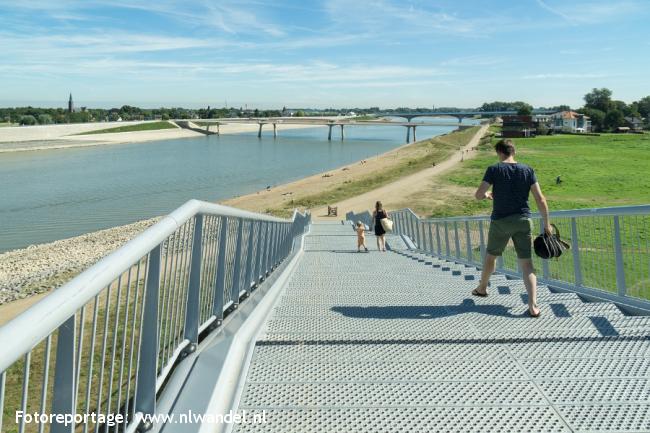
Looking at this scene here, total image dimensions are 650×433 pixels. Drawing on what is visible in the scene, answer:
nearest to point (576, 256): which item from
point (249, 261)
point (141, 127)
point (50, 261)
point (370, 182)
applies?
point (249, 261)

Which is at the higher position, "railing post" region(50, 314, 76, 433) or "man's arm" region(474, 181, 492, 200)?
"man's arm" region(474, 181, 492, 200)

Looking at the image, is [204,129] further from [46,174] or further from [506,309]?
[506,309]

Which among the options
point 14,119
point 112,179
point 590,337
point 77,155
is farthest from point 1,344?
point 14,119

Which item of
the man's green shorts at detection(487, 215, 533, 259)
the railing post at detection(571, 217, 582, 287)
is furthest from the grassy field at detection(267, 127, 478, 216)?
the man's green shorts at detection(487, 215, 533, 259)

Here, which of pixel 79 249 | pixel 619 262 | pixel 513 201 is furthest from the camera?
pixel 79 249

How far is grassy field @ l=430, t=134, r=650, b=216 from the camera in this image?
1544 inches

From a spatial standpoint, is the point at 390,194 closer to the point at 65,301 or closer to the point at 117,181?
the point at 117,181

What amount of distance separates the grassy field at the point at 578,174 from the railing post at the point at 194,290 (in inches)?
1316

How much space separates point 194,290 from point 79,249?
2634 centimetres

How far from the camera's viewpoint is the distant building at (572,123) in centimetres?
13775

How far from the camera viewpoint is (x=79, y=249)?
1091 inches

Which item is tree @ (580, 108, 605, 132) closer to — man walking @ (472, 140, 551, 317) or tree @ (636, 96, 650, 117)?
tree @ (636, 96, 650, 117)

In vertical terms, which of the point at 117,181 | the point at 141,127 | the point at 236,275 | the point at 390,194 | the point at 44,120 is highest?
the point at 44,120

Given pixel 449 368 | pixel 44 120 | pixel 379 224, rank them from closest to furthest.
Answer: pixel 449 368, pixel 379 224, pixel 44 120
